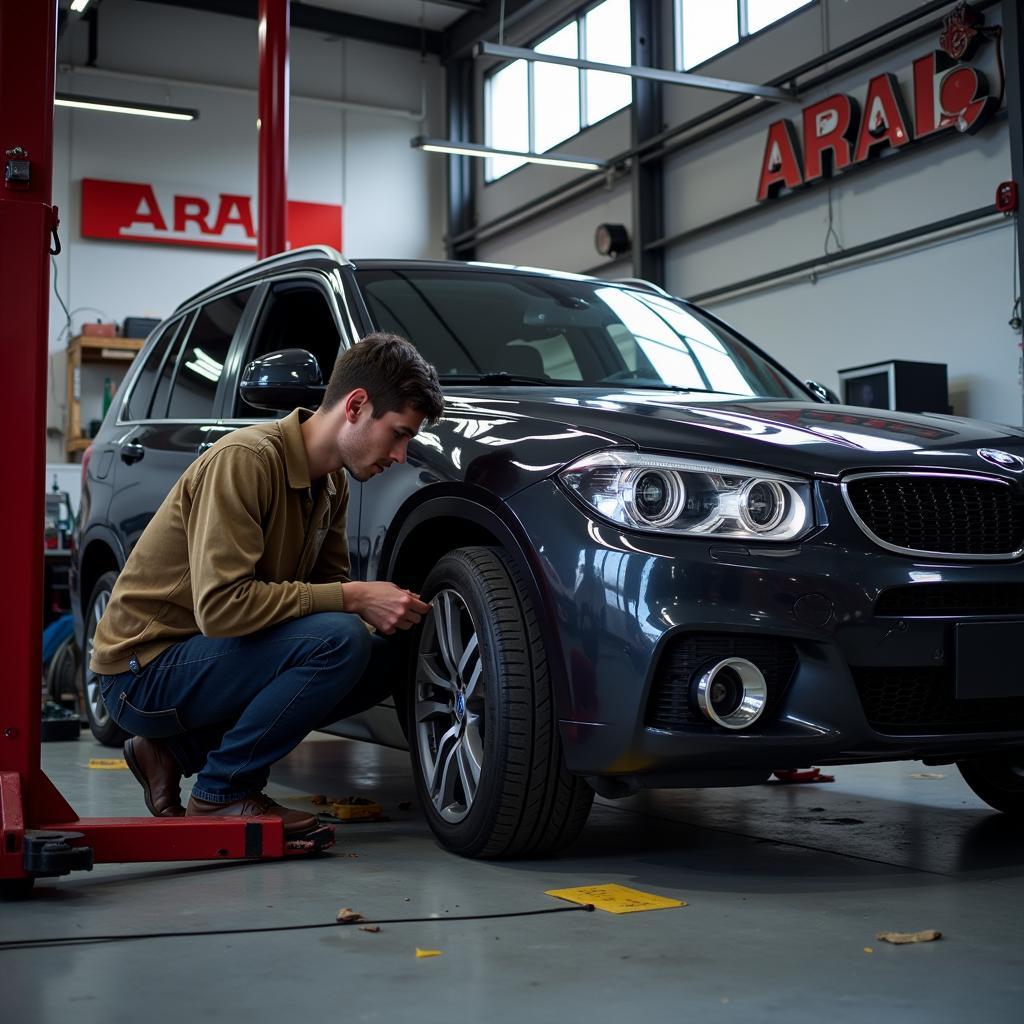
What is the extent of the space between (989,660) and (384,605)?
4.11 ft

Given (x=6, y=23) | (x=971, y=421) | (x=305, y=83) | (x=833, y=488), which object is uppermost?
(x=305, y=83)

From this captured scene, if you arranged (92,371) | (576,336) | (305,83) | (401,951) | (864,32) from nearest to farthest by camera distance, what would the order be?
(401,951) → (576,336) → (864,32) → (92,371) → (305,83)

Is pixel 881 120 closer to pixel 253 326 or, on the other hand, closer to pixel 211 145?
pixel 253 326

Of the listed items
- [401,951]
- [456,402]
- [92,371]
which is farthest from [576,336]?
[92,371]

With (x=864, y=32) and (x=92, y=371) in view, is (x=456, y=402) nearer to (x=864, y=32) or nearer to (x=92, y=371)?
(x=864, y=32)

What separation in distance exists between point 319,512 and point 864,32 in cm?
1016

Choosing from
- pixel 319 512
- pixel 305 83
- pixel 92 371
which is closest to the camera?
pixel 319 512

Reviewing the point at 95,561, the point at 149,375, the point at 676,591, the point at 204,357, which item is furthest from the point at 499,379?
the point at 95,561

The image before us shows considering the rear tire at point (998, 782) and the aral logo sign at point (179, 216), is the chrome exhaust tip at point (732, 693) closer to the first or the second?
the rear tire at point (998, 782)

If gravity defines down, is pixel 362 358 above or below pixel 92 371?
below

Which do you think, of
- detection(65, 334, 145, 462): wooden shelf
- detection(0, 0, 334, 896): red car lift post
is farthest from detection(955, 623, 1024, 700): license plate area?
detection(65, 334, 145, 462): wooden shelf

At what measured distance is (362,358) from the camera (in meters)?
3.12

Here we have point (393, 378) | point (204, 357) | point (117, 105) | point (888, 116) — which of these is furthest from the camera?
point (117, 105)

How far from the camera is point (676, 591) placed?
2.65 m
